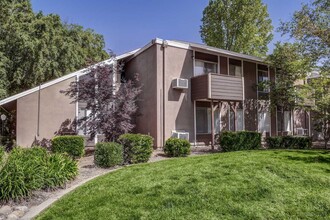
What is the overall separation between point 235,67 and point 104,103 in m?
9.23

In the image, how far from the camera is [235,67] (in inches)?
691

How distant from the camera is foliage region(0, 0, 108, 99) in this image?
68.1 ft

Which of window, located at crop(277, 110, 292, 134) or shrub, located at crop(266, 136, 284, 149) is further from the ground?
window, located at crop(277, 110, 292, 134)

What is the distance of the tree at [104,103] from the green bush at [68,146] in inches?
42.5

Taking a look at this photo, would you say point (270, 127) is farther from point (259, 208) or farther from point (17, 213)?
point (17, 213)

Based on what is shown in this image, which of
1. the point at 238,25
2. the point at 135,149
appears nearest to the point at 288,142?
the point at 135,149

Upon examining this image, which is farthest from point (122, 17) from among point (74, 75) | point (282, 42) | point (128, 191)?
point (128, 191)

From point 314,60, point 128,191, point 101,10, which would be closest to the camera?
point 128,191

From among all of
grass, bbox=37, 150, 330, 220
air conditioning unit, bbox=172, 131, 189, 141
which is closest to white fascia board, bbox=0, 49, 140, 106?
air conditioning unit, bbox=172, 131, 189, 141

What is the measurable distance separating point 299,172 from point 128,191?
4236 mm

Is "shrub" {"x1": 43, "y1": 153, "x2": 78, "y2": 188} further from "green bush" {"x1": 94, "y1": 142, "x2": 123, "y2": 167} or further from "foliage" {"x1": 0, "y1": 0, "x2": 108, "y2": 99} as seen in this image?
"foliage" {"x1": 0, "y1": 0, "x2": 108, "y2": 99}

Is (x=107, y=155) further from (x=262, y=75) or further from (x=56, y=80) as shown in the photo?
(x=262, y=75)

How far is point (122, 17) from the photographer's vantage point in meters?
18.6

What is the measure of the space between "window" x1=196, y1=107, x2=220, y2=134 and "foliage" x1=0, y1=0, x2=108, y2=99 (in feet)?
29.7
